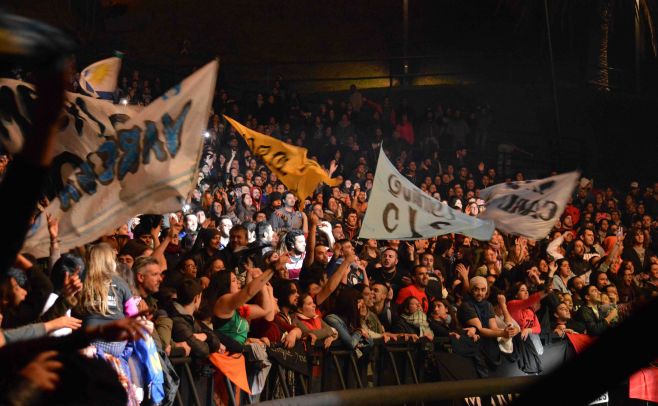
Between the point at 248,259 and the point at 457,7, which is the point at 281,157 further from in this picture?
the point at 457,7

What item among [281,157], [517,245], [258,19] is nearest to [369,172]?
[517,245]

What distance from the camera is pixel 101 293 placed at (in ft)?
20.4

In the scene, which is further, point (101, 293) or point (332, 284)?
point (332, 284)

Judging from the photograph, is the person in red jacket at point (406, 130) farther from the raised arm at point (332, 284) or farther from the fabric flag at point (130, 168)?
the fabric flag at point (130, 168)

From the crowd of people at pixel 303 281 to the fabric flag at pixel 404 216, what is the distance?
40cm

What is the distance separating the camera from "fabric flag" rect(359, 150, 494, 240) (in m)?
10.7

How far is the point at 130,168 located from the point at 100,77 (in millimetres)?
4556

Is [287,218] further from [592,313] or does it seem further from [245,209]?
[592,313]

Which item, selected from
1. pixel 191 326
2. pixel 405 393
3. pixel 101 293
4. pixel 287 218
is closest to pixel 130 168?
pixel 101 293

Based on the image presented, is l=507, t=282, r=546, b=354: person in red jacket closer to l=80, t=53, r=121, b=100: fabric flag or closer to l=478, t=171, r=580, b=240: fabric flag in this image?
l=478, t=171, r=580, b=240: fabric flag

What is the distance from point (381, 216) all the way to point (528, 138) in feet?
54.7

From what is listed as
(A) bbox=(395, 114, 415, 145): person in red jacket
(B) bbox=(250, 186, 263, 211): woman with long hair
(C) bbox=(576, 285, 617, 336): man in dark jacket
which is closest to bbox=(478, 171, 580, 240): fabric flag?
(C) bbox=(576, 285, 617, 336): man in dark jacket

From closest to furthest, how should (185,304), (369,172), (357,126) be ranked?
(185,304) < (369,172) < (357,126)

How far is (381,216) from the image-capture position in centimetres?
1079
